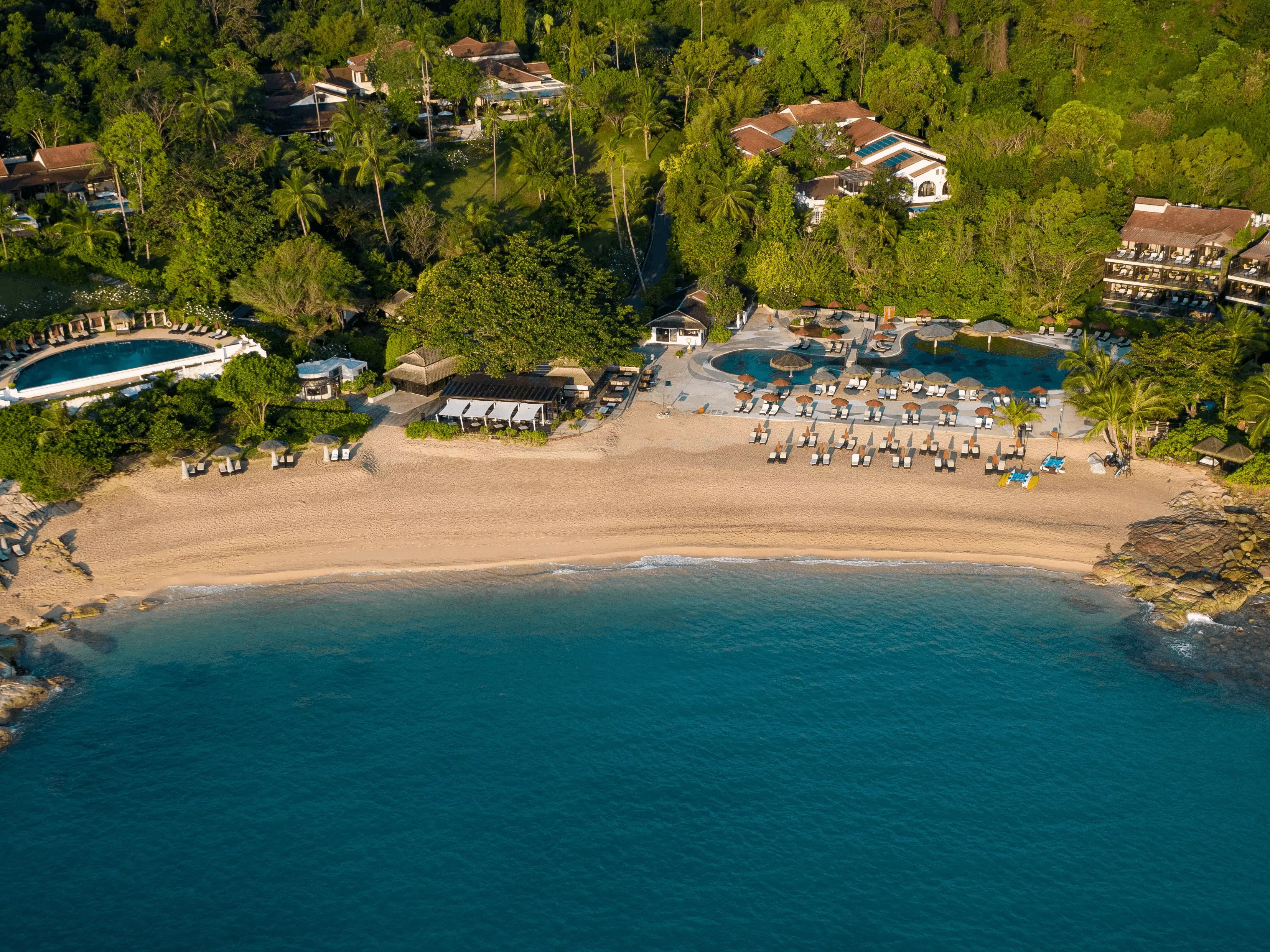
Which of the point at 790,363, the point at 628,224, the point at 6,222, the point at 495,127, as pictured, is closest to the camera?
the point at 790,363

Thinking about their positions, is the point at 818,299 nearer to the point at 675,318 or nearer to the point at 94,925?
the point at 675,318

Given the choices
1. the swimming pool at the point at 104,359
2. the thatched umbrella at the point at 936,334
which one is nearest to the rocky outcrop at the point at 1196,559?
the thatched umbrella at the point at 936,334

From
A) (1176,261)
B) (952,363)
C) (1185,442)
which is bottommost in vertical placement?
(952,363)

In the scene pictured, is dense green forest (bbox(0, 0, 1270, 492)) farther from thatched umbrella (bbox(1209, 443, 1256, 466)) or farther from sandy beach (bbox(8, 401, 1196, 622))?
sandy beach (bbox(8, 401, 1196, 622))

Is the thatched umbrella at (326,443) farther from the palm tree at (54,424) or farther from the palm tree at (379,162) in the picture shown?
the palm tree at (379,162)

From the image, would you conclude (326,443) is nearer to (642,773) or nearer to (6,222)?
(642,773)

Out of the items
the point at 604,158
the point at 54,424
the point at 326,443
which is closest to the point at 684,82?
the point at 604,158

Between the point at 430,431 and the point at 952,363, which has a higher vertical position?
the point at 952,363

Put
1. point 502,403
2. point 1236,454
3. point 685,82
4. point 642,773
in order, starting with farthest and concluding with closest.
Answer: point 685,82 < point 502,403 < point 1236,454 < point 642,773
